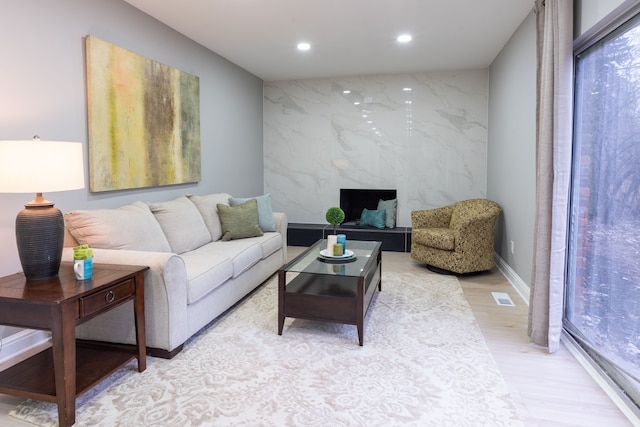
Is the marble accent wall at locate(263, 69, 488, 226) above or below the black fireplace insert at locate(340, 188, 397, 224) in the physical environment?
above

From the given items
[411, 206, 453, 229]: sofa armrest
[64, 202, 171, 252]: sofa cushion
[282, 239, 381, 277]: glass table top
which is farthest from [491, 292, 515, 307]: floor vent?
[64, 202, 171, 252]: sofa cushion

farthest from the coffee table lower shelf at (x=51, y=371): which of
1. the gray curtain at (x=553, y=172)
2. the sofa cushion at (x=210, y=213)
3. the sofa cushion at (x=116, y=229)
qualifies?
the gray curtain at (x=553, y=172)

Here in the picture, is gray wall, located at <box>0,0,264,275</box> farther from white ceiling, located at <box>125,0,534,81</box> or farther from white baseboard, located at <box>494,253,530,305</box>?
white baseboard, located at <box>494,253,530,305</box>

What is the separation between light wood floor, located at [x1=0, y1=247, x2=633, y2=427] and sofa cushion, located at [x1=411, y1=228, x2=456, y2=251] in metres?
0.99

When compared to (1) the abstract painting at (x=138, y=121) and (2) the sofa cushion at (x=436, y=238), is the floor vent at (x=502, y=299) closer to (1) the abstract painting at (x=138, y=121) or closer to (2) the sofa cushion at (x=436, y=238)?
(2) the sofa cushion at (x=436, y=238)

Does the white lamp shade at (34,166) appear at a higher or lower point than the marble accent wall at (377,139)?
lower

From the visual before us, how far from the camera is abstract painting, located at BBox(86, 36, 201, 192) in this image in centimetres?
304

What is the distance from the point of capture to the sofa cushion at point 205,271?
2.65m

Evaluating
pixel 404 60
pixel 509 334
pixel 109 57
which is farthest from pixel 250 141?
pixel 509 334

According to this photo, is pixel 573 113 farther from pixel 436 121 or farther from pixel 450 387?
pixel 436 121

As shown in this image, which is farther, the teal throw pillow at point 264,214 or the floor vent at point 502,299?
the teal throw pillow at point 264,214

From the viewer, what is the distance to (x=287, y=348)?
103 inches

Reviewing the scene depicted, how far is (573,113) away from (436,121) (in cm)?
318

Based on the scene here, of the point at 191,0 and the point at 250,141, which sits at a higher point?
the point at 191,0
